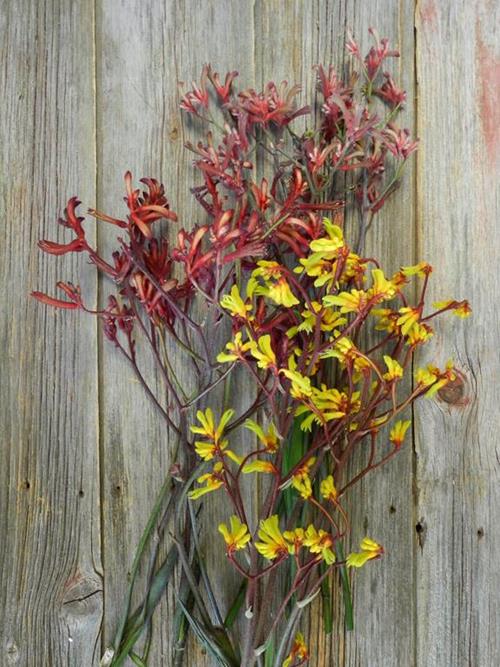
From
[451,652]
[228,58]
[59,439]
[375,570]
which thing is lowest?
[451,652]

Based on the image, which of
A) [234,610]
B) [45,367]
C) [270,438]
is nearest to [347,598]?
[234,610]

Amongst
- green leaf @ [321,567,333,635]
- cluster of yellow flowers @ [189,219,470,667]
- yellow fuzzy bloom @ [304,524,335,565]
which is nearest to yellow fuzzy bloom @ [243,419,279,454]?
cluster of yellow flowers @ [189,219,470,667]

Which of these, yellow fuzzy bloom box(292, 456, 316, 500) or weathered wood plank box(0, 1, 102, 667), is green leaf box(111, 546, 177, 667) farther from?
yellow fuzzy bloom box(292, 456, 316, 500)

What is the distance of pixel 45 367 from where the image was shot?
1.05 m

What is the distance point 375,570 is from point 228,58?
73 cm

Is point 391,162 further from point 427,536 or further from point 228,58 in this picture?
point 427,536

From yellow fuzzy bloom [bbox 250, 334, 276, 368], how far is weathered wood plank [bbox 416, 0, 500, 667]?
30 centimetres

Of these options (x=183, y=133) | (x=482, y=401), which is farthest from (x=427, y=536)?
(x=183, y=133)

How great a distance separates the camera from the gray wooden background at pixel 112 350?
1.02 metres

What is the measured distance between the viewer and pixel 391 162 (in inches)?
40.1

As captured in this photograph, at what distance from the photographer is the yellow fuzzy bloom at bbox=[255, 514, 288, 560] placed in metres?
0.83

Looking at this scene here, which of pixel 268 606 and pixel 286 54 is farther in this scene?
pixel 286 54

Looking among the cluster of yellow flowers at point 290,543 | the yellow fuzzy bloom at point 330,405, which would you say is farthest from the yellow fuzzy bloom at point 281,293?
the cluster of yellow flowers at point 290,543

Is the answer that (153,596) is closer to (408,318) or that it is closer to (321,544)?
(321,544)
